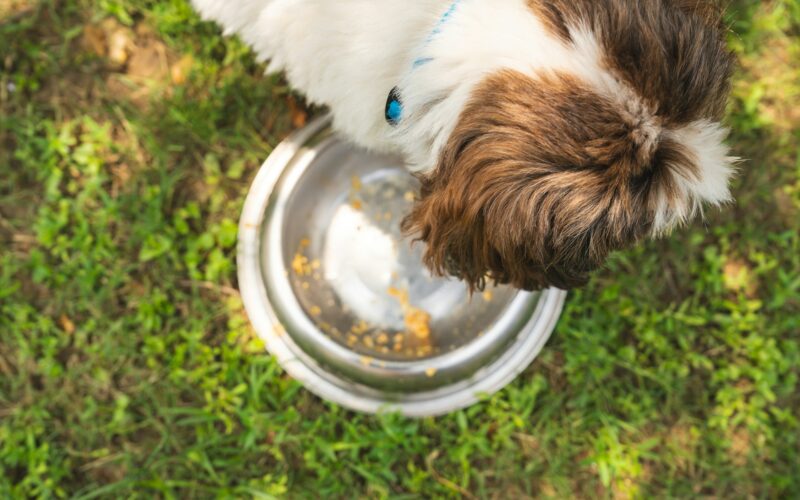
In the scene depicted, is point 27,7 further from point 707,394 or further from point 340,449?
point 707,394

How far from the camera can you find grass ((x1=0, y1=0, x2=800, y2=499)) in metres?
2.72

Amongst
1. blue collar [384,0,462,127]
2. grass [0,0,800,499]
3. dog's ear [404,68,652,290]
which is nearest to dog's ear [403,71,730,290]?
dog's ear [404,68,652,290]

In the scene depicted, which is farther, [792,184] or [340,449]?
[792,184]

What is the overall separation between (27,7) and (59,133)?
0.61m

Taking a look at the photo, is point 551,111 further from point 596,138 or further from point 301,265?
point 301,265

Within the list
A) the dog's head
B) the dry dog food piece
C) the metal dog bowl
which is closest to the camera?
the dog's head

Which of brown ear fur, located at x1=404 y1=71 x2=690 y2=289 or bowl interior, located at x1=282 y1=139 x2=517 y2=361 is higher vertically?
brown ear fur, located at x1=404 y1=71 x2=690 y2=289

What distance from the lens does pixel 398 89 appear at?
1491 millimetres

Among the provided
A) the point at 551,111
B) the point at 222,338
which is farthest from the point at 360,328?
the point at 551,111

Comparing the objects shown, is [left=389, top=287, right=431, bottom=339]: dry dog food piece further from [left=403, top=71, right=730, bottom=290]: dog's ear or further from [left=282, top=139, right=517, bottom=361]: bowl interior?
[left=403, top=71, right=730, bottom=290]: dog's ear

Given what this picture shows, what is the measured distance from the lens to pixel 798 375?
2.91m

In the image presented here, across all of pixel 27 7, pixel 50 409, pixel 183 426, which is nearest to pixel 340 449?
pixel 183 426

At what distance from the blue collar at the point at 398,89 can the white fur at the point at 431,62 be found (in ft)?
0.04

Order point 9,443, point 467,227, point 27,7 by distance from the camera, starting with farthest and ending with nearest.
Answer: point 27,7, point 9,443, point 467,227
